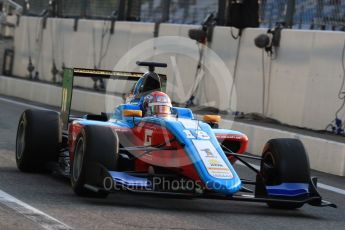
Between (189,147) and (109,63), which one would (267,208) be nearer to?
(189,147)

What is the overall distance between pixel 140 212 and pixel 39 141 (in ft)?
8.35

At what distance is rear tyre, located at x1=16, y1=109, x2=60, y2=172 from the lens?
11172mm

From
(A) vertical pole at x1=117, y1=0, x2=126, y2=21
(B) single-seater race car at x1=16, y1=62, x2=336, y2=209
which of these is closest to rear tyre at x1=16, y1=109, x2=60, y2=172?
(B) single-seater race car at x1=16, y1=62, x2=336, y2=209

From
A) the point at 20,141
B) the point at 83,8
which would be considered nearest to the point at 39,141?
the point at 20,141

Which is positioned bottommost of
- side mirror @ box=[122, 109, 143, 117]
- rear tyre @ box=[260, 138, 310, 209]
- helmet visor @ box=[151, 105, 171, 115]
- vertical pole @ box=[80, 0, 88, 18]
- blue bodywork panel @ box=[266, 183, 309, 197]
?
blue bodywork panel @ box=[266, 183, 309, 197]

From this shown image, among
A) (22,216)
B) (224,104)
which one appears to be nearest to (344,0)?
(224,104)

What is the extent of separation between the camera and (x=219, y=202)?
10336 mm

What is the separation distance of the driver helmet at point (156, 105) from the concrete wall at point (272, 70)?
6.36m

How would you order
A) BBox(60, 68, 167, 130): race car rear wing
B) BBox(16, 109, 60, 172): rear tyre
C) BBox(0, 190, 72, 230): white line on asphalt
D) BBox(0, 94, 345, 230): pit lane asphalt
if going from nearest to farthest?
BBox(0, 190, 72, 230): white line on asphalt
BBox(0, 94, 345, 230): pit lane asphalt
BBox(16, 109, 60, 172): rear tyre
BBox(60, 68, 167, 130): race car rear wing

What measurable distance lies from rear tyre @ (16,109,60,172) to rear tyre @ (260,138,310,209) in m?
2.52

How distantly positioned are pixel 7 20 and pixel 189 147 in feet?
83.3

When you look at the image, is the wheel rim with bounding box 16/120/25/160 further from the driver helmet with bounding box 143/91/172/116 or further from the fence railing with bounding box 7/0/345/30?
the fence railing with bounding box 7/0/345/30

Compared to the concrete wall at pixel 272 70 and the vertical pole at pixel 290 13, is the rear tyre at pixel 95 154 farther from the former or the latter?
the vertical pole at pixel 290 13

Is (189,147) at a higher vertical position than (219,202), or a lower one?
higher
